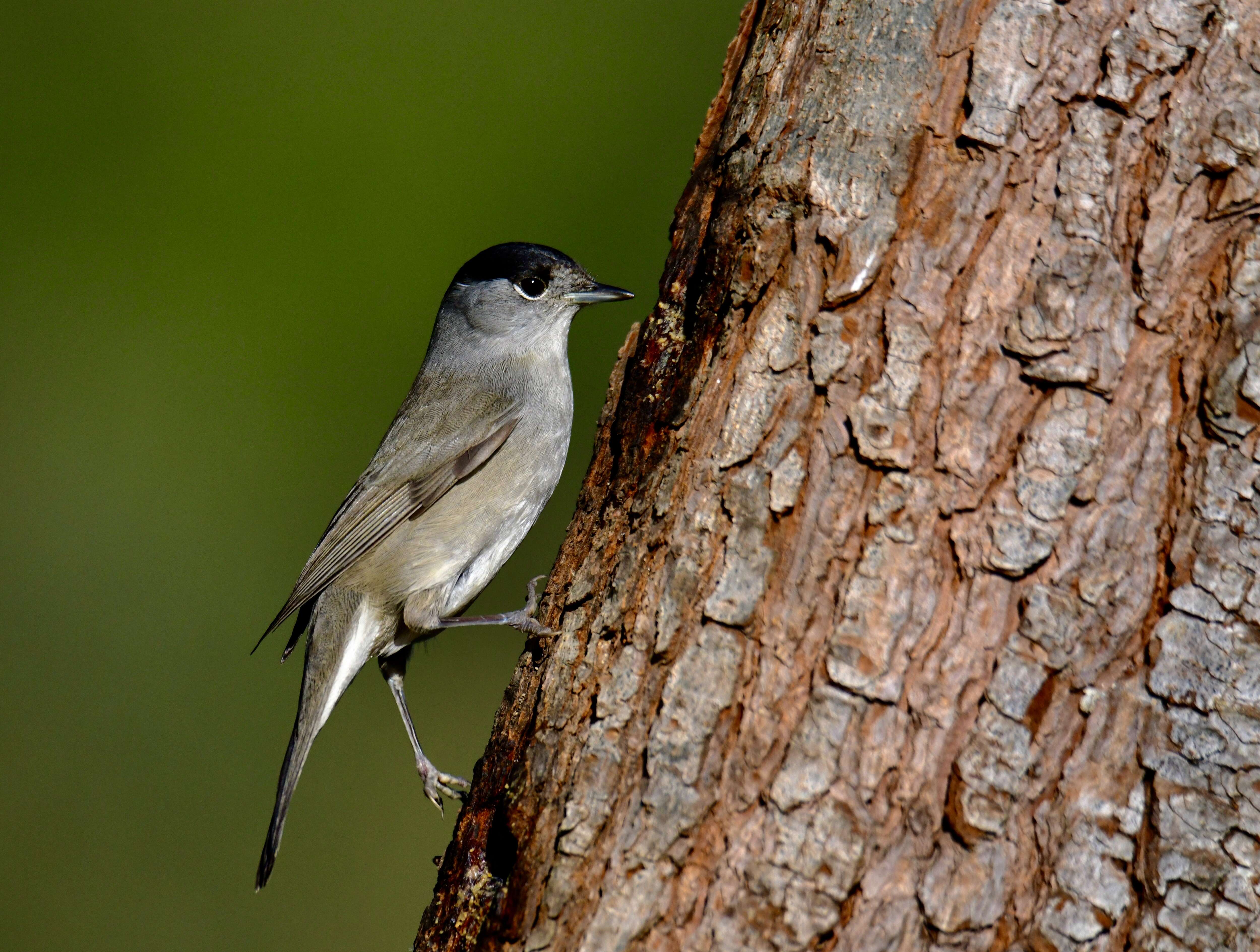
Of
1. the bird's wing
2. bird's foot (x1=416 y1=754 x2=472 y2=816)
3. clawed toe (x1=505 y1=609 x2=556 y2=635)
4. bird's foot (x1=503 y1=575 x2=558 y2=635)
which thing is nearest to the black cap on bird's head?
the bird's wing

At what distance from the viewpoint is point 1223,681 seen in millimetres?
1730

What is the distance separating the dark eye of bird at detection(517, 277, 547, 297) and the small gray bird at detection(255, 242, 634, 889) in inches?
7.1

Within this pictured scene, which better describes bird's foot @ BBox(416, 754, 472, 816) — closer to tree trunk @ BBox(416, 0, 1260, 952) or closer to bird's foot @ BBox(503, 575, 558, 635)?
bird's foot @ BBox(503, 575, 558, 635)

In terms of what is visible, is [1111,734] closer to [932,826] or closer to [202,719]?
[932,826]

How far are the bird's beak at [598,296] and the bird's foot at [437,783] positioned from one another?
6.42 feet

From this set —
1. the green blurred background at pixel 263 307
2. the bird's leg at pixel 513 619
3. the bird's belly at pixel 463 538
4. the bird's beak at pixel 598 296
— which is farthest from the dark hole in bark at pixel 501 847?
the green blurred background at pixel 263 307

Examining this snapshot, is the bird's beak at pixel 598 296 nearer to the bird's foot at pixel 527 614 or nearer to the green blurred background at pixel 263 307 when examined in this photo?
the bird's foot at pixel 527 614

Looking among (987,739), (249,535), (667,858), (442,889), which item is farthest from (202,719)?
(987,739)

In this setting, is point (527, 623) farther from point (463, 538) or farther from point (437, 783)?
point (437, 783)

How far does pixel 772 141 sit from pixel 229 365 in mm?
5412

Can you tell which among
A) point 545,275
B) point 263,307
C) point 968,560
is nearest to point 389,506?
point 545,275

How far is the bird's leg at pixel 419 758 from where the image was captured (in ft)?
12.3

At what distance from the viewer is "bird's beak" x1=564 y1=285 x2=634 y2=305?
4234 mm

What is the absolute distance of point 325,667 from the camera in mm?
3811
